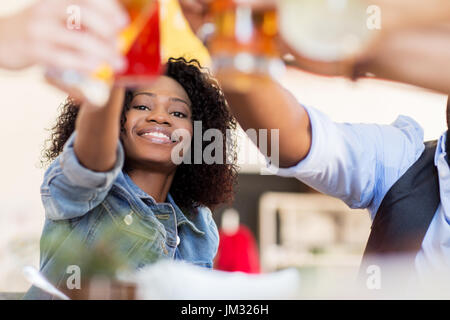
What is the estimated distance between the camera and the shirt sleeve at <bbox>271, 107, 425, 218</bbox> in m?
0.71

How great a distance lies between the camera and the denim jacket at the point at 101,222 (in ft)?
2.27

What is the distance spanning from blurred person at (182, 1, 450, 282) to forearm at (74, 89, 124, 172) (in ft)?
0.40

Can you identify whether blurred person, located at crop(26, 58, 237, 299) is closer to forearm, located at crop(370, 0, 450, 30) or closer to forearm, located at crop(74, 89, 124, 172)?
forearm, located at crop(74, 89, 124, 172)

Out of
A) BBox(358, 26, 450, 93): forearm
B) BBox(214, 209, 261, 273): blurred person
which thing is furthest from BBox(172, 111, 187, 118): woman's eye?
BBox(214, 209, 261, 273): blurred person

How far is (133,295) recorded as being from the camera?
66cm

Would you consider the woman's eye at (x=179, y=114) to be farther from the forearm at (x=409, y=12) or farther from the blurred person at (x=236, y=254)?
the blurred person at (x=236, y=254)

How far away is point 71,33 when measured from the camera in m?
0.48

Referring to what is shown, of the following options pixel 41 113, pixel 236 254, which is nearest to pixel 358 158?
pixel 41 113

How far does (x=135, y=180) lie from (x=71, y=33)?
456 mm

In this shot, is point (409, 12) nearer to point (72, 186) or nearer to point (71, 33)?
point (71, 33)

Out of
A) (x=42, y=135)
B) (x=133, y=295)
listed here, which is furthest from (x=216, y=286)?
(x=42, y=135)

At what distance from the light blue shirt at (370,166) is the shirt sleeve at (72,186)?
0.67ft

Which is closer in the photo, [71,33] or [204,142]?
[71,33]

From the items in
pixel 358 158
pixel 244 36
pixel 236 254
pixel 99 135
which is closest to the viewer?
pixel 244 36
